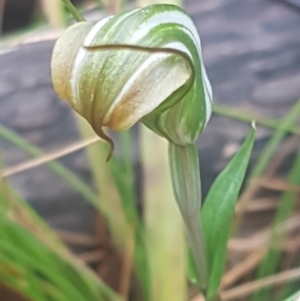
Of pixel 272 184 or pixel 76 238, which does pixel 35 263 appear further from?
pixel 272 184

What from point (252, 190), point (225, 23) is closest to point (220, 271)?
point (252, 190)

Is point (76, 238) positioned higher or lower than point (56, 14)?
lower

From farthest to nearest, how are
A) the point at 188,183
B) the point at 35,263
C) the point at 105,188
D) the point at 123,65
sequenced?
A: the point at 105,188, the point at 35,263, the point at 188,183, the point at 123,65

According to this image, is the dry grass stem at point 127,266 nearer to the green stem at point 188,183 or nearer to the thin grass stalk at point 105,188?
the thin grass stalk at point 105,188

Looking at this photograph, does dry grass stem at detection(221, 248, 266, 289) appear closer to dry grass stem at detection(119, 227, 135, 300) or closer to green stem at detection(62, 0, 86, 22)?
dry grass stem at detection(119, 227, 135, 300)

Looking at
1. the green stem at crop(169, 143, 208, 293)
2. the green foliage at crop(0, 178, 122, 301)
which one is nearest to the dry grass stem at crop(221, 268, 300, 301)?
the green foliage at crop(0, 178, 122, 301)

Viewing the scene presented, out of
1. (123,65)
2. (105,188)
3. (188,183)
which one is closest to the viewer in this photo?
(123,65)

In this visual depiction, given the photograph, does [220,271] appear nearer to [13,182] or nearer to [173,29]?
[173,29]

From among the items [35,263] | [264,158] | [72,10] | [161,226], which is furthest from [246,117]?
[72,10]

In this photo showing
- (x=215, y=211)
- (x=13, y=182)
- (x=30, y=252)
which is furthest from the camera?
(x=13, y=182)
